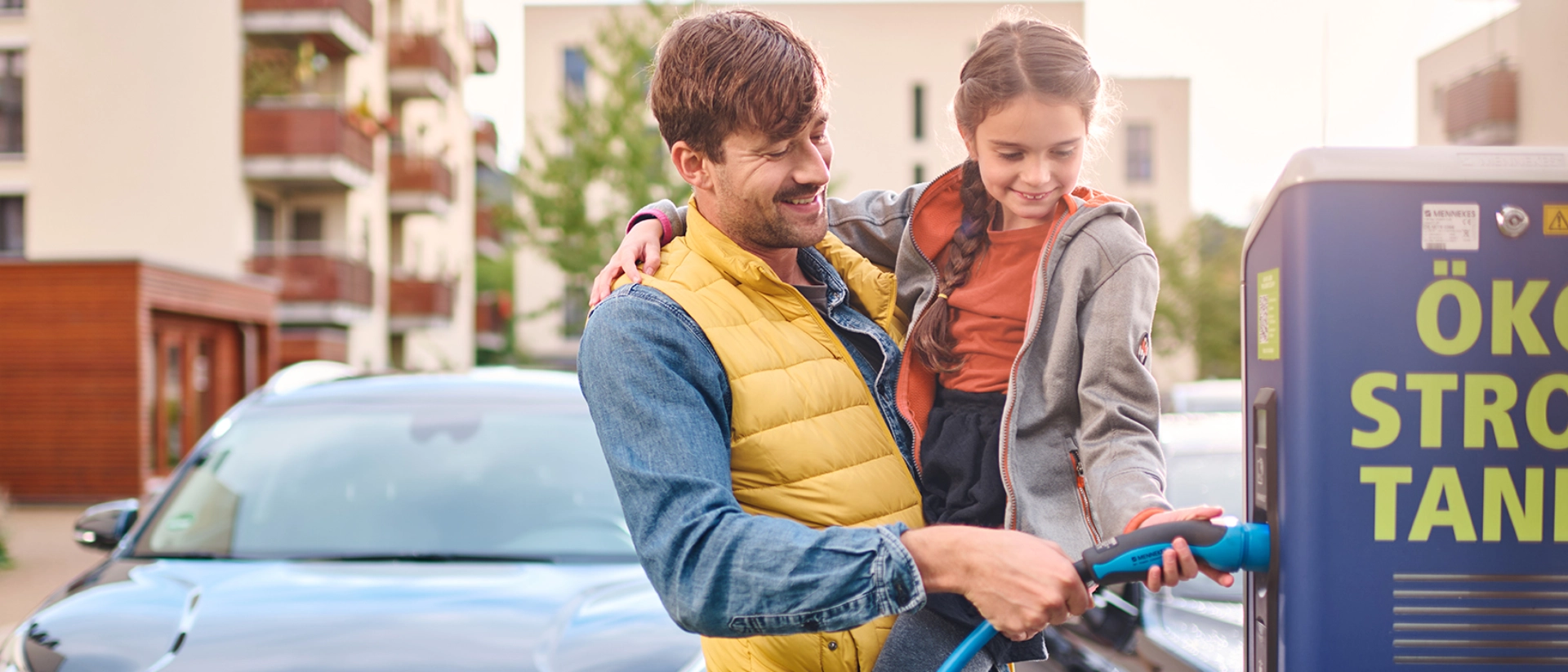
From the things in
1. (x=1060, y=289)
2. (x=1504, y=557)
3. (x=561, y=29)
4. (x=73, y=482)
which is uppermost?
(x=561, y=29)

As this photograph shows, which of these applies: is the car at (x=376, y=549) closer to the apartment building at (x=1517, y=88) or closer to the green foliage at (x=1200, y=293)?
the apartment building at (x=1517, y=88)

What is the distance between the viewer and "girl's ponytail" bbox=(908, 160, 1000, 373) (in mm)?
1729

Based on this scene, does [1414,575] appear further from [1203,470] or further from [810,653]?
[1203,470]

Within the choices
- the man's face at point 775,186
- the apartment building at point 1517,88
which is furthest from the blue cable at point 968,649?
the apartment building at point 1517,88

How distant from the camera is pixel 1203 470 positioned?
375 centimetres

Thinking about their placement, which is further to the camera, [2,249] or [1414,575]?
[2,249]

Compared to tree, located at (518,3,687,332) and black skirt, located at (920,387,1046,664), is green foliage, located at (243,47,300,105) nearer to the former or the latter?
tree, located at (518,3,687,332)

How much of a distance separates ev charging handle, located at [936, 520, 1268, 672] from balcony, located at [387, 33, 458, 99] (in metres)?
28.3

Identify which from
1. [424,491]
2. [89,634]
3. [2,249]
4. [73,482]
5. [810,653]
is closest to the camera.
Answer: [810,653]

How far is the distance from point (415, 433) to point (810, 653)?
2421 mm

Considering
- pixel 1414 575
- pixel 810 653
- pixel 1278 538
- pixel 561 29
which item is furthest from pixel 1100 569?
pixel 561 29

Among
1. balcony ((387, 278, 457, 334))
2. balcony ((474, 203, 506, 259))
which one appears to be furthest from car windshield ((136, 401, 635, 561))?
balcony ((474, 203, 506, 259))

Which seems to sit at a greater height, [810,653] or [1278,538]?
[1278,538]

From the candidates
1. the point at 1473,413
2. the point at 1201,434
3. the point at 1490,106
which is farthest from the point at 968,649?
the point at 1490,106
